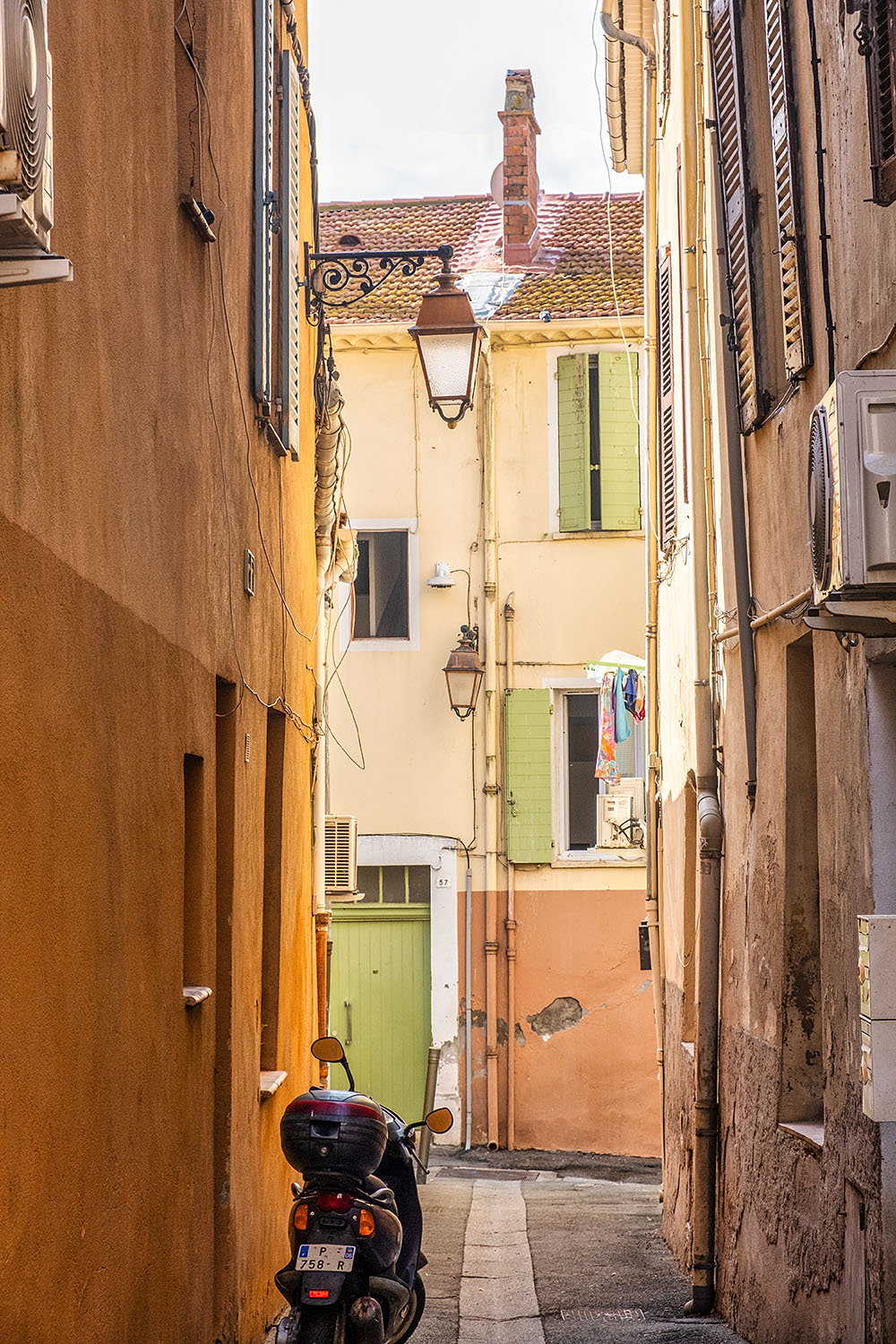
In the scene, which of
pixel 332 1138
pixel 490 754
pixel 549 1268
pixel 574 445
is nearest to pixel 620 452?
pixel 574 445

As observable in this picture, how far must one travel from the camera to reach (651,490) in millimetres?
12930

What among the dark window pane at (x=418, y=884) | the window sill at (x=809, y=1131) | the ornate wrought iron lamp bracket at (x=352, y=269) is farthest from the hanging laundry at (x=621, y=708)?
the window sill at (x=809, y=1131)

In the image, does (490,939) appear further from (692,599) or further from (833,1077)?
(833,1077)

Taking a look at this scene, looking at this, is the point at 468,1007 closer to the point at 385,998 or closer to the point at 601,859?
the point at 385,998

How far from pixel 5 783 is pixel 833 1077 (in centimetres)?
340

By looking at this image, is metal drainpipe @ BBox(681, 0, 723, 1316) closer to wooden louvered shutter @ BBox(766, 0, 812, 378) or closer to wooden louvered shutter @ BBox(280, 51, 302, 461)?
wooden louvered shutter @ BBox(280, 51, 302, 461)

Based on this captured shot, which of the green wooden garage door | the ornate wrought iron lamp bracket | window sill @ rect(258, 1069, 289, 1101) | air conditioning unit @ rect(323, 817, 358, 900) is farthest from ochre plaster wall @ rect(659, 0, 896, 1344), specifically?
the green wooden garage door

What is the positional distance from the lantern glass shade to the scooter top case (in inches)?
469

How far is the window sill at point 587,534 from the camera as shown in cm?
1833

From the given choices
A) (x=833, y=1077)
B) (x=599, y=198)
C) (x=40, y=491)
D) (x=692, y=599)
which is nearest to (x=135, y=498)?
(x=40, y=491)

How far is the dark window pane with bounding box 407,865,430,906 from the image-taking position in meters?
18.3

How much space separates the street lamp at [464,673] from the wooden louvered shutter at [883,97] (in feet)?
43.1

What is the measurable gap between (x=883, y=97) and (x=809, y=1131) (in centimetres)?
402

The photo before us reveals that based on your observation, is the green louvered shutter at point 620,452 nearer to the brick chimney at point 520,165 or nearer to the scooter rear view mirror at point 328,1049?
the brick chimney at point 520,165
